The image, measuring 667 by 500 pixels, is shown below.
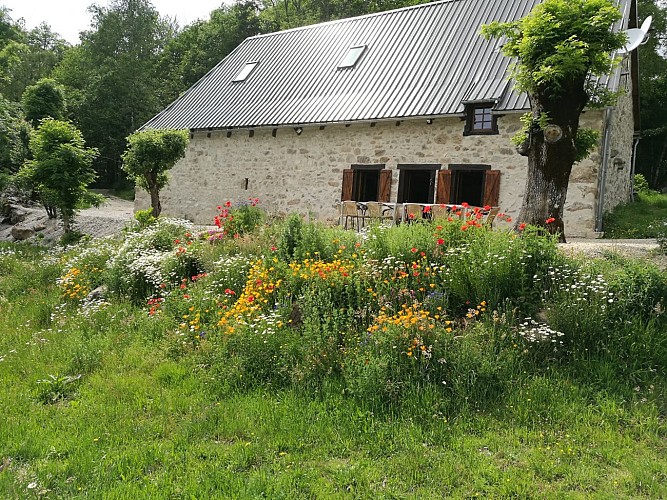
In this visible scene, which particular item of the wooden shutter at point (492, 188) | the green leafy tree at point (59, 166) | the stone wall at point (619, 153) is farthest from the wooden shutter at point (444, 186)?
the green leafy tree at point (59, 166)

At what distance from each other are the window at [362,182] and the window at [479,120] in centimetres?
235

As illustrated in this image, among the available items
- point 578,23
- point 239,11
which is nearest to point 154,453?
point 578,23

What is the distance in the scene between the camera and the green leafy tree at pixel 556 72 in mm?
6895

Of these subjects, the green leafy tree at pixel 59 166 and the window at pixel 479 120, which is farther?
the green leafy tree at pixel 59 166

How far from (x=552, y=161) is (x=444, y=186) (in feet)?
16.9

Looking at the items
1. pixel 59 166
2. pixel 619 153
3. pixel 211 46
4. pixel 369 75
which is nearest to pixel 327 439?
pixel 59 166

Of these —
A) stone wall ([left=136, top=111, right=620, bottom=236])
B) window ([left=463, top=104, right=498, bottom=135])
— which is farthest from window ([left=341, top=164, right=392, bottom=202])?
window ([left=463, top=104, right=498, bottom=135])

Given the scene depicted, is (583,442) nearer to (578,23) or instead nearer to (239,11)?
(578,23)

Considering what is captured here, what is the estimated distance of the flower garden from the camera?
4.20 metres

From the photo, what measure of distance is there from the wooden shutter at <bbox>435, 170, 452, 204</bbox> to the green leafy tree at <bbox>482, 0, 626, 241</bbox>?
4789mm

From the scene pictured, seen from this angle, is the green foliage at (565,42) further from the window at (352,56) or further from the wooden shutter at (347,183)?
the window at (352,56)

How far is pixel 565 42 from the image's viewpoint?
6.80m

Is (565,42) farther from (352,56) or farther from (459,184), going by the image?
(352,56)

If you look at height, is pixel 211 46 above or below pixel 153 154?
above
